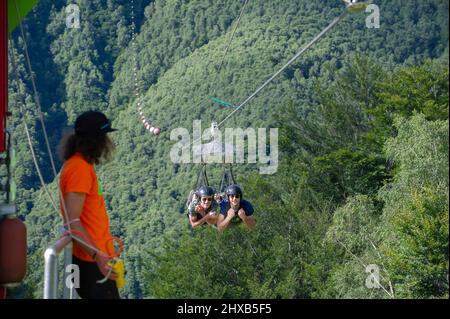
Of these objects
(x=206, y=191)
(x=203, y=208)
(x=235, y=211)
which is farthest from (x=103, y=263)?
(x=203, y=208)

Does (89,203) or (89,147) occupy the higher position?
(89,147)

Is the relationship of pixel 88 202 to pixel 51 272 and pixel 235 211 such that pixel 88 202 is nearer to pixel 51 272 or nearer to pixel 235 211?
pixel 51 272

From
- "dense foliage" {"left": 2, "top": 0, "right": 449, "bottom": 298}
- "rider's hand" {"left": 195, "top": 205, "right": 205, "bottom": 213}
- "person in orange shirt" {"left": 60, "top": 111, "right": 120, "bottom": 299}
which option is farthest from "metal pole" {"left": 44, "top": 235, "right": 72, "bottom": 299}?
"dense foliage" {"left": 2, "top": 0, "right": 449, "bottom": 298}

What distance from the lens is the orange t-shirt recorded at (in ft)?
13.0

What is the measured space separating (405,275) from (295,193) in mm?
15188

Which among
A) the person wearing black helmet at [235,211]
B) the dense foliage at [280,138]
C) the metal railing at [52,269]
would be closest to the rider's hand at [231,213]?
the person wearing black helmet at [235,211]

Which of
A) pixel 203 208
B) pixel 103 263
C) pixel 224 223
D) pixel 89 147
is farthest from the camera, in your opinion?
pixel 203 208

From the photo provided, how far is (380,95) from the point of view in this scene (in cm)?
3509

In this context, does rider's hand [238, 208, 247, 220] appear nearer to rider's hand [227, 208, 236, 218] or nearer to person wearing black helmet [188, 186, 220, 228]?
rider's hand [227, 208, 236, 218]

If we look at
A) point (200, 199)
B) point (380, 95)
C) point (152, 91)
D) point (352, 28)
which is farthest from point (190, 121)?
point (200, 199)

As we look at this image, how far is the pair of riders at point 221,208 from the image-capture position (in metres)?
9.53

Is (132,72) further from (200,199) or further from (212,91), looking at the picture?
(200,199)

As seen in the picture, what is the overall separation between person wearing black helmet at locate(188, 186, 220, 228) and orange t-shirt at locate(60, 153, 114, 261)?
591cm

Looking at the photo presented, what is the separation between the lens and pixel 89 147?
406cm
